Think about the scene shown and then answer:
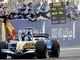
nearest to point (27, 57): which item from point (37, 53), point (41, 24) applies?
point (37, 53)

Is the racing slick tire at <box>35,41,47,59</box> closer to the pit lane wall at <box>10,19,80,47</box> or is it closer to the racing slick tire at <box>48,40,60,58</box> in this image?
the racing slick tire at <box>48,40,60,58</box>

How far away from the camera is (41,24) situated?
34.2 meters

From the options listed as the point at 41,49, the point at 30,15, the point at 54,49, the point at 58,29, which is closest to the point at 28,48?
the point at 41,49

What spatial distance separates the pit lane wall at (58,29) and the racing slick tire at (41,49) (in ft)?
57.5

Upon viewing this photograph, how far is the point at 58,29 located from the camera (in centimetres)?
3412

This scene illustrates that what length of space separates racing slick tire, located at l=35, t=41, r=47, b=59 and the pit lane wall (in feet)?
57.5

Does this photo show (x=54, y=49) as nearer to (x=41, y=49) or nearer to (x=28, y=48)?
(x=41, y=49)

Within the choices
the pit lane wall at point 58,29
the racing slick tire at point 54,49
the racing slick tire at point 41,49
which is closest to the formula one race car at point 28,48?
the racing slick tire at point 41,49

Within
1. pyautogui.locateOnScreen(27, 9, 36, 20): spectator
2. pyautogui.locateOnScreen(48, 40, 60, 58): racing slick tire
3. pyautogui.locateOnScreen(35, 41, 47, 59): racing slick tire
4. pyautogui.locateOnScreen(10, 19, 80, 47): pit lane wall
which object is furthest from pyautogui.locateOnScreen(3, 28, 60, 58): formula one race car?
pyautogui.locateOnScreen(27, 9, 36, 20): spectator

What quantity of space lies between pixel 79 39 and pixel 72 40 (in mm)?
631

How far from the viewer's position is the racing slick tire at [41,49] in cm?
1591

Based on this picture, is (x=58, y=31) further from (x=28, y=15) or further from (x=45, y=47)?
(x=45, y=47)

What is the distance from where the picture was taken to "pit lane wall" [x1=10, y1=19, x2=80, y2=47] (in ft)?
111

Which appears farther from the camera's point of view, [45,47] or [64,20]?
[64,20]
